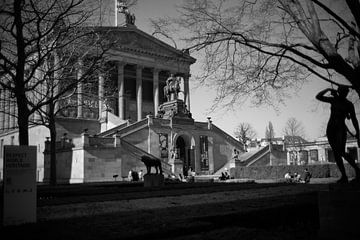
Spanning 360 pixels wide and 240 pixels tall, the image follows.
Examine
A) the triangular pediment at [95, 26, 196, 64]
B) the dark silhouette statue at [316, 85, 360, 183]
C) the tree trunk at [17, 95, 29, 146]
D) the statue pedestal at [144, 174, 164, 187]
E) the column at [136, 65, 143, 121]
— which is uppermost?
the triangular pediment at [95, 26, 196, 64]

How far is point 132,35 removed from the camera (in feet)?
212

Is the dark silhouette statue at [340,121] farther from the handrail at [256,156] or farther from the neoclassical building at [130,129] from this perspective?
the handrail at [256,156]

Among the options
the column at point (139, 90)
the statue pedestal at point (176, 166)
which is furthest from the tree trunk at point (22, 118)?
the column at point (139, 90)

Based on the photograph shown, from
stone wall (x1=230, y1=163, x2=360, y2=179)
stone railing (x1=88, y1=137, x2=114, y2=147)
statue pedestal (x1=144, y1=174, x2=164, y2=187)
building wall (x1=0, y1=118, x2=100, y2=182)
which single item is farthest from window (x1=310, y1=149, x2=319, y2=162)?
statue pedestal (x1=144, y1=174, x2=164, y2=187)

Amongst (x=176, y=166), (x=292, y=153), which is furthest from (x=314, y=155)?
(x=176, y=166)

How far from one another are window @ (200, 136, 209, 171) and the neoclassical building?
106mm

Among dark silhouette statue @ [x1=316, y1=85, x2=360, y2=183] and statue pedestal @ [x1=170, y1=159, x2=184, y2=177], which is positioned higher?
dark silhouette statue @ [x1=316, y1=85, x2=360, y2=183]

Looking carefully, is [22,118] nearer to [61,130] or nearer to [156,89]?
[61,130]

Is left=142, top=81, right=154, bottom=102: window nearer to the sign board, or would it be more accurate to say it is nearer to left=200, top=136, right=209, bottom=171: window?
left=200, top=136, right=209, bottom=171: window

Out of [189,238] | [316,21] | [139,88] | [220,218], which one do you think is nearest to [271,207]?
[220,218]

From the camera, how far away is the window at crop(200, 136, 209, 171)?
49.7 m

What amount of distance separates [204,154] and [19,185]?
41321 mm

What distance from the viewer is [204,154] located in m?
49.9

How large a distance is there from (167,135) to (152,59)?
929 inches
